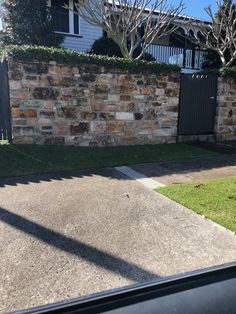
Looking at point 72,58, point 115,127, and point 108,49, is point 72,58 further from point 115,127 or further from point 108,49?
point 108,49

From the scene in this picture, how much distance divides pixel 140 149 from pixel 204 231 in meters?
4.30

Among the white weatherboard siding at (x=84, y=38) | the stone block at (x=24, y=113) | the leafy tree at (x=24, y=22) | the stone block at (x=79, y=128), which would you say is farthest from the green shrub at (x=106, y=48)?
the stone block at (x=24, y=113)

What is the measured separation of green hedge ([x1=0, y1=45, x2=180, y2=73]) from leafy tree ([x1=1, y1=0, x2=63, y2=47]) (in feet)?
15.7

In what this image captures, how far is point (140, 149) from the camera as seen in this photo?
7762 mm

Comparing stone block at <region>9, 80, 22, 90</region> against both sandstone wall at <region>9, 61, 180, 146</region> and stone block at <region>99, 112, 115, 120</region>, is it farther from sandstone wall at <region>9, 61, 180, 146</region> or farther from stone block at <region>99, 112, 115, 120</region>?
stone block at <region>99, 112, 115, 120</region>

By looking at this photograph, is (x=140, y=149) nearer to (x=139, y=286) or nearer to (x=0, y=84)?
(x=0, y=84)

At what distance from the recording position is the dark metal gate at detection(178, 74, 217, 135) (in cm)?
876

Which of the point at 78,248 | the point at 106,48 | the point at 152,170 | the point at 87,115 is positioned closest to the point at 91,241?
the point at 78,248

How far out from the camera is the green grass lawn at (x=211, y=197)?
3936mm

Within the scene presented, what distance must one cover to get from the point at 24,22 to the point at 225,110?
7.67m

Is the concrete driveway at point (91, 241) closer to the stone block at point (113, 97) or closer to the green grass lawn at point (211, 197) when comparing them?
the green grass lawn at point (211, 197)

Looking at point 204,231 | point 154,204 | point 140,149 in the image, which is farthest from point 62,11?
point 204,231

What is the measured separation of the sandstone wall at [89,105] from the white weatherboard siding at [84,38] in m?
7.24

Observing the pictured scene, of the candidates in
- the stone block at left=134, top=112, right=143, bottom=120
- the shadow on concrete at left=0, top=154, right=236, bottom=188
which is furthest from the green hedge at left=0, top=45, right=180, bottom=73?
the shadow on concrete at left=0, top=154, right=236, bottom=188
